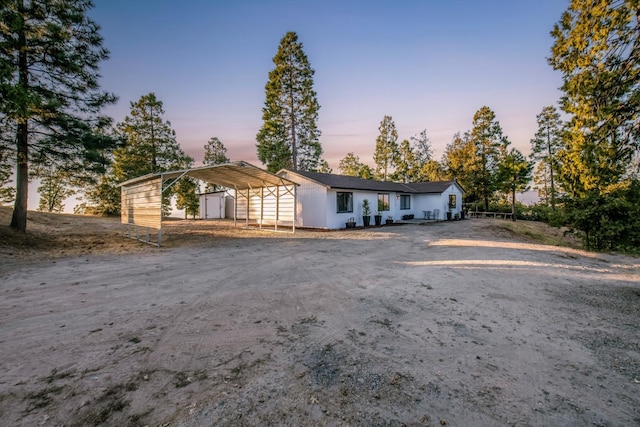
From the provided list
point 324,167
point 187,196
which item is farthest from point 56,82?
point 324,167

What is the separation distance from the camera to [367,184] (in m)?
19.1

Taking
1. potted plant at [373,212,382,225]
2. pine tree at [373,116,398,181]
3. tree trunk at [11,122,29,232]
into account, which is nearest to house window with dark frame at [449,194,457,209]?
potted plant at [373,212,382,225]

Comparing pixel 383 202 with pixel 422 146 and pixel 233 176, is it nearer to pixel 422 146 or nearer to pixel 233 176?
pixel 233 176

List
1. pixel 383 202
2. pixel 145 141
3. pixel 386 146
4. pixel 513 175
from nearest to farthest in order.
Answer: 1. pixel 383 202
2. pixel 145 141
3. pixel 513 175
4. pixel 386 146

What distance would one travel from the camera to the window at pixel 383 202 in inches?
754

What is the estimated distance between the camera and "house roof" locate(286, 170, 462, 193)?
1657 cm

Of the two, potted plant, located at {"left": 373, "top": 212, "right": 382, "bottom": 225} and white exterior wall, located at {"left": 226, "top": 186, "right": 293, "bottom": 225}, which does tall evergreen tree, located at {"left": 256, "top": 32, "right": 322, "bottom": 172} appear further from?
potted plant, located at {"left": 373, "top": 212, "right": 382, "bottom": 225}

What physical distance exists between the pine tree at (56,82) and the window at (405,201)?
19.5 metres

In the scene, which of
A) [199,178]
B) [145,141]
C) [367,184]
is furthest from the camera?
[145,141]

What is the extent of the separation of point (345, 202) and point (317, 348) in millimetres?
14071

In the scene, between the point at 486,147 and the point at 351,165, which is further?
the point at 351,165

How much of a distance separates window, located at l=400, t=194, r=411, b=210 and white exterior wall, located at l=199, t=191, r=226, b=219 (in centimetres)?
1699

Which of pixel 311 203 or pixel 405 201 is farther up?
pixel 405 201

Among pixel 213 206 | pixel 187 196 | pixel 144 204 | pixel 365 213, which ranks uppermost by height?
pixel 187 196
